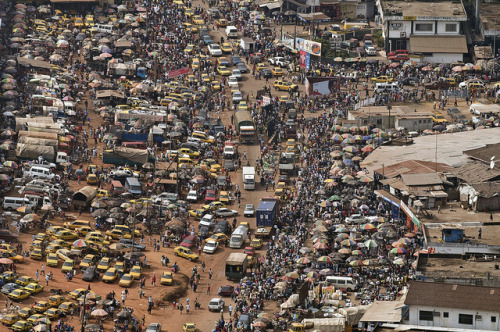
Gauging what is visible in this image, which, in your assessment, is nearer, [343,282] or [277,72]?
[343,282]

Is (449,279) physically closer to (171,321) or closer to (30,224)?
(171,321)

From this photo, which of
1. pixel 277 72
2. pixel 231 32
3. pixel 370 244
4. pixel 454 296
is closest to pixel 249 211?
pixel 370 244

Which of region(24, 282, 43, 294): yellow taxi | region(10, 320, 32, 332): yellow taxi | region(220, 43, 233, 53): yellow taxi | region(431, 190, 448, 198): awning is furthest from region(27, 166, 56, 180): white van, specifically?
region(220, 43, 233, 53): yellow taxi

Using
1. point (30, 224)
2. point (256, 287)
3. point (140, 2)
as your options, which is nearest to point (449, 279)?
point (256, 287)

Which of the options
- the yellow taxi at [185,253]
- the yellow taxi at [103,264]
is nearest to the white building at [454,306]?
the yellow taxi at [185,253]

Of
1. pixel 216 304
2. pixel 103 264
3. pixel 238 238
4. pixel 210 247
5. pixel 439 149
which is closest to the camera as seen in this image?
pixel 216 304

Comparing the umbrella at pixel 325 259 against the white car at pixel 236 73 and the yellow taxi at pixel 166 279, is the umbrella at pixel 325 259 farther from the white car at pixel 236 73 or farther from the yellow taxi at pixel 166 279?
the white car at pixel 236 73

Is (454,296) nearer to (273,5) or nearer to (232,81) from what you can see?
(232,81)
